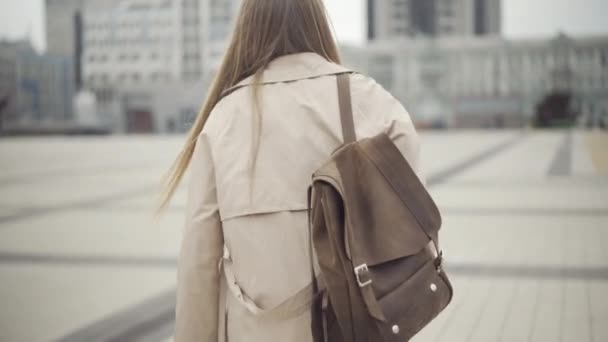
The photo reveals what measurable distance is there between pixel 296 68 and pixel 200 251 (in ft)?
1.65

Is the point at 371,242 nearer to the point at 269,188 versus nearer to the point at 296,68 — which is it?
the point at 269,188

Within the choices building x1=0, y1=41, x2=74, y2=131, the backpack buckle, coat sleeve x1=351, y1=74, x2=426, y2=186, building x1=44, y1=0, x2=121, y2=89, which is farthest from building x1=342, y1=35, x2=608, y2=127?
the backpack buckle

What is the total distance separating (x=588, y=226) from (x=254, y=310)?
7.30 metres

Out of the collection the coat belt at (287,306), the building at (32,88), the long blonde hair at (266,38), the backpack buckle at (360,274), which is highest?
the building at (32,88)

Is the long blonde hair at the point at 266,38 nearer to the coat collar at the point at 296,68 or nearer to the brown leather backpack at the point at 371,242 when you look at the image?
the coat collar at the point at 296,68

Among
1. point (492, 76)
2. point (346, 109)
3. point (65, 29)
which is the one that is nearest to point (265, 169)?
point (346, 109)

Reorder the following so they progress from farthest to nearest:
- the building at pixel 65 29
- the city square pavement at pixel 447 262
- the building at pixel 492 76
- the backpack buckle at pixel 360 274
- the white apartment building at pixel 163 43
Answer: the building at pixel 65 29
the white apartment building at pixel 163 43
the building at pixel 492 76
the city square pavement at pixel 447 262
the backpack buckle at pixel 360 274

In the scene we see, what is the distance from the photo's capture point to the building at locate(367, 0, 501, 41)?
98375 mm

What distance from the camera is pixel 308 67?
189 centimetres

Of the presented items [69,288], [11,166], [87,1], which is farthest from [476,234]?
[87,1]

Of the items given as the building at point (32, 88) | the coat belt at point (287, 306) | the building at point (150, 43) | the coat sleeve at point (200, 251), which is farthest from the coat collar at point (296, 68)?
the building at point (150, 43)

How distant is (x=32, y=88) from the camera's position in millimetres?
79812

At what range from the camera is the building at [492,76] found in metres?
74.4

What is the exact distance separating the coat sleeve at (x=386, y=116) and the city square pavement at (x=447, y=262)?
263 cm
